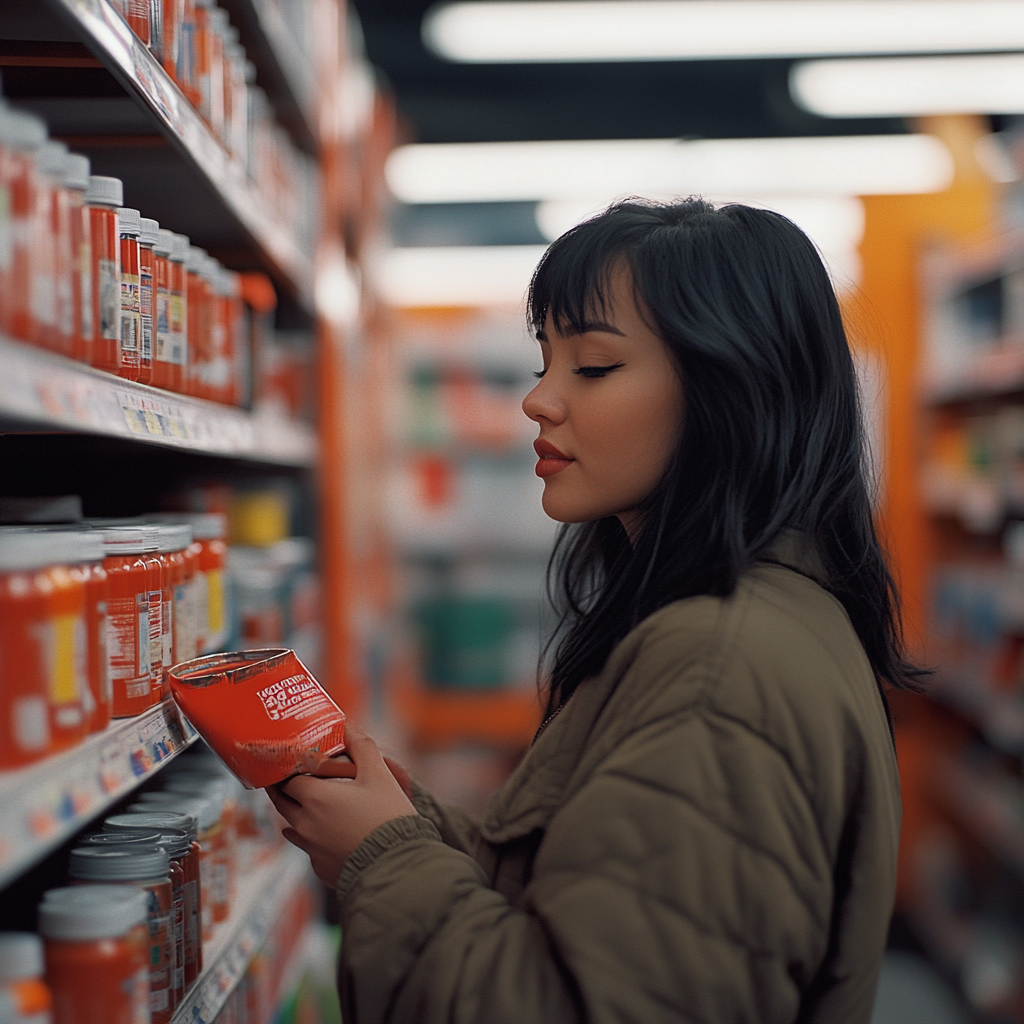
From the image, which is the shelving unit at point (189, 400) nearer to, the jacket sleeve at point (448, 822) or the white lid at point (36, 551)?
the white lid at point (36, 551)

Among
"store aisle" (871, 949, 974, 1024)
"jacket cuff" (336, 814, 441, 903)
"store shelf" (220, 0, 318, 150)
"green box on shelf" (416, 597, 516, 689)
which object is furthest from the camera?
"green box on shelf" (416, 597, 516, 689)

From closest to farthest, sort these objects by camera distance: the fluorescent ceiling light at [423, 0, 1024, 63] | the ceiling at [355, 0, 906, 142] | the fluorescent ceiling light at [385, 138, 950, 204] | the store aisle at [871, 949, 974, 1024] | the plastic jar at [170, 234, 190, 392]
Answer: the plastic jar at [170, 234, 190, 392], the store aisle at [871, 949, 974, 1024], the fluorescent ceiling light at [423, 0, 1024, 63], the fluorescent ceiling light at [385, 138, 950, 204], the ceiling at [355, 0, 906, 142]

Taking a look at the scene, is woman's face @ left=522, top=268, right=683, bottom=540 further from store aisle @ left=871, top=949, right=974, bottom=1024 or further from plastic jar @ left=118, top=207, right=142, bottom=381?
store aisle @ left=871, top=949, right=974, bottom=1024

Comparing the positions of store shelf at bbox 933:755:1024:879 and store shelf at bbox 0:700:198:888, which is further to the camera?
store shelf at bbox 933:755:1024:879

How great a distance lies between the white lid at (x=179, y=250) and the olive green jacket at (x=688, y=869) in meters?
0.86

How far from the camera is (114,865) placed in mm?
1305

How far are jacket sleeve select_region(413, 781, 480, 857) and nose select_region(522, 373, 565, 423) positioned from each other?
60 cm

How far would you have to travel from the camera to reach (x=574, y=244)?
137 cm

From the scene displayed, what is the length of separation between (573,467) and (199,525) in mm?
640

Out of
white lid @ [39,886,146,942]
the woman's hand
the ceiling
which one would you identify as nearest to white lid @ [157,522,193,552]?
the woman's hand

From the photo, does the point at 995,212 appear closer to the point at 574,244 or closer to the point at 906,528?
the point at 906,528

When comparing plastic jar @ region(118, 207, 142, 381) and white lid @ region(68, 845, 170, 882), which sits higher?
plastic jar @ region(118, 207, 142, 381)

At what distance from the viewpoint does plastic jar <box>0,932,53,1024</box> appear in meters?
0.94

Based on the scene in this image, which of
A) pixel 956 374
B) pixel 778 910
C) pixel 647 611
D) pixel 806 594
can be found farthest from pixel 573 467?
pixel 956 374
